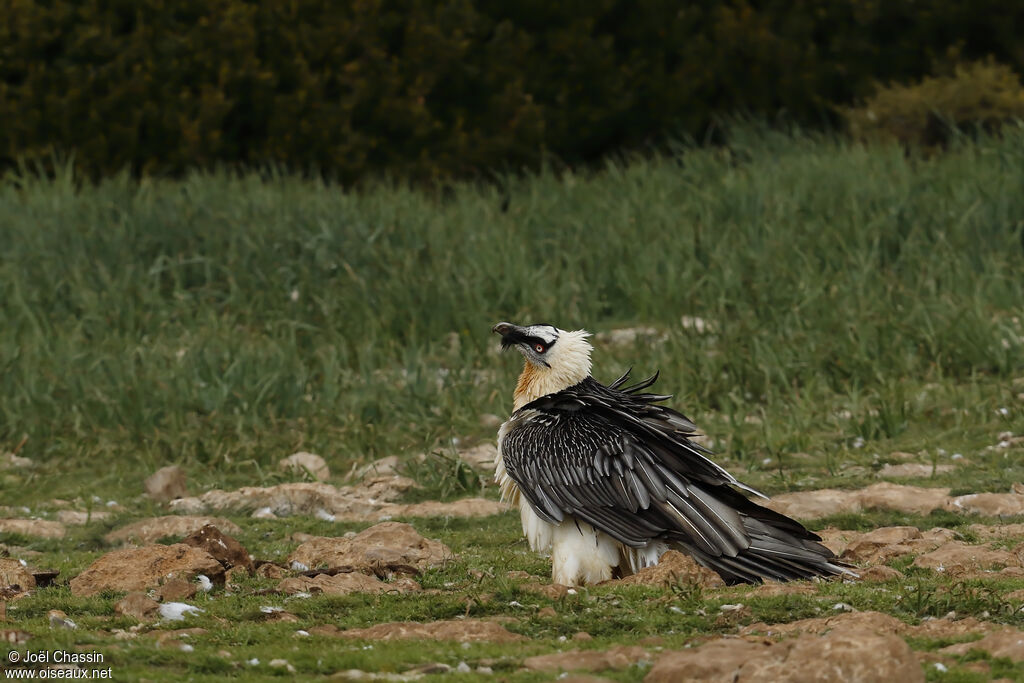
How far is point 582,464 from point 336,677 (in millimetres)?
1814

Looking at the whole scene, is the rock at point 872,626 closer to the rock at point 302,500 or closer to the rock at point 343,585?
the rock at point 343,585

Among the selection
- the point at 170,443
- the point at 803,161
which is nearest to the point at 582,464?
the point at 170,443

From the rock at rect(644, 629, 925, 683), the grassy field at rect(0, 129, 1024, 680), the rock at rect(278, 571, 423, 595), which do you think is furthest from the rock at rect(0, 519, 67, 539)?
the rock at rect(644, 629, 925, 683)

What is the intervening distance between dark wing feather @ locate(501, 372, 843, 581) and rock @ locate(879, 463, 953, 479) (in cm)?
213

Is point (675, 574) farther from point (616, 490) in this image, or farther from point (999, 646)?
point (999, 646)

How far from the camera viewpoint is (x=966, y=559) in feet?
17.5

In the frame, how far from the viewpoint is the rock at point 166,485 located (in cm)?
764

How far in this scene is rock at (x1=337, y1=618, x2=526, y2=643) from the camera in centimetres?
433

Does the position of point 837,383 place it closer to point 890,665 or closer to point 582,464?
point 582,464

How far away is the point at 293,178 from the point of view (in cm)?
1325

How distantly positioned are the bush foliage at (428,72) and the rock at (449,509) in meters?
7.16

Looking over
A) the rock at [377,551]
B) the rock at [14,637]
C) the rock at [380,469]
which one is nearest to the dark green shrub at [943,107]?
the rock at [380,469]

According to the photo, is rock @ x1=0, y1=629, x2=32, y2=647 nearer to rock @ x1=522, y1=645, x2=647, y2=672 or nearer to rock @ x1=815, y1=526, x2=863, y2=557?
rock @ x1=522, y1=645, x2=647, y2=672

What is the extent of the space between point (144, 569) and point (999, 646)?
300cm
